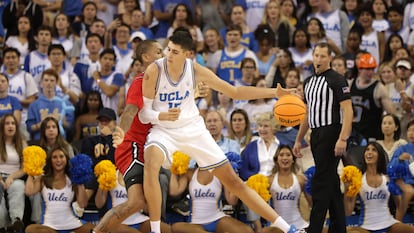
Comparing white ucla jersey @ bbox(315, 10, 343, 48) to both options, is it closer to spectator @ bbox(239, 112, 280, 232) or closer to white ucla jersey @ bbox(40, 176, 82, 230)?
spectator @ bbox(239, 112, 280, 232)

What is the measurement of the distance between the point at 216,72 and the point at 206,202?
10.5 feet

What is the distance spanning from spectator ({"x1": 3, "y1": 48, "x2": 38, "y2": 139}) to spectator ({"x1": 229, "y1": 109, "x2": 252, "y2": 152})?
3.02m

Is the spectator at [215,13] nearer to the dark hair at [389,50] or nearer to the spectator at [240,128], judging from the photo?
the dark hair at [389,50]

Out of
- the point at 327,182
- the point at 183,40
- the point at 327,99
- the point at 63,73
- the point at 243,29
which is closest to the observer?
the point at 183,40

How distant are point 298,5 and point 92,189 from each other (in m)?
5.83

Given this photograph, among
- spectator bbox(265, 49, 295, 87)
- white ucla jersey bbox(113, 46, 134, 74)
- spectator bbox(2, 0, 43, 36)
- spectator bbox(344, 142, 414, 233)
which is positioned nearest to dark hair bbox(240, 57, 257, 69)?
spectator bbox(265, 49, 295, 87)

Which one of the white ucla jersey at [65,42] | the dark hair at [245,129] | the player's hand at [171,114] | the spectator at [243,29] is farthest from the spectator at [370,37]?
the player's hand at [171,114]

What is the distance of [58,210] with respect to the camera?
10609 mm

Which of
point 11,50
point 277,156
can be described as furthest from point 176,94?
point 11,50

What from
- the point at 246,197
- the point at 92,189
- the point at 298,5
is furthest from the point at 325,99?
the point at 298,5

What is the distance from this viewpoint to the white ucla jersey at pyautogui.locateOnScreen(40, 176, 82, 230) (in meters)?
10.6

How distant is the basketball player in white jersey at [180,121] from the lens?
8039mm

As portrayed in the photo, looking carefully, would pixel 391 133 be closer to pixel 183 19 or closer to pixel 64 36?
pixel 183 19

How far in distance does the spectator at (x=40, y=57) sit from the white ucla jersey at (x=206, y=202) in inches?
150
